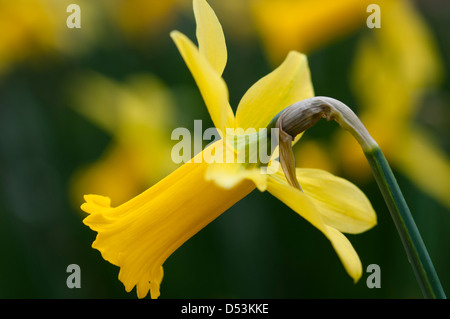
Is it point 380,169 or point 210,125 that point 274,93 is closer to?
point 380,169

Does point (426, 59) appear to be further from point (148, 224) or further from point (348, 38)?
point (148, 224)

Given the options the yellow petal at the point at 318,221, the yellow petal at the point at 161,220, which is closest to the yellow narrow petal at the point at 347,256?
the yellow petal at the point at 318,221

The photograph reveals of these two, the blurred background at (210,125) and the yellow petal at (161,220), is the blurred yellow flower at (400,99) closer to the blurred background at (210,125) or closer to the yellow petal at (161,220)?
the blurred background at (210,125)

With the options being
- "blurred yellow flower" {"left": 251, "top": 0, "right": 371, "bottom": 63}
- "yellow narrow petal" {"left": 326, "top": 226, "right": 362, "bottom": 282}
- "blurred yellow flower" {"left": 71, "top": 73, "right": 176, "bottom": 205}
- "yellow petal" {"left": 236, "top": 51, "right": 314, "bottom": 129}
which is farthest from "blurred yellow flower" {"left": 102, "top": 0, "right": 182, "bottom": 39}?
"yellow narrow petal" {"left": 326, "top": 226, "right": 362, "bottom": 282}

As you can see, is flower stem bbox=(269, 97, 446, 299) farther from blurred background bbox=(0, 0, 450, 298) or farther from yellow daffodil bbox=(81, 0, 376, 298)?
blurred background bbox=(0, 0, 450, 298)

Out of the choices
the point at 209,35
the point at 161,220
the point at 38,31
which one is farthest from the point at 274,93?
the point at 38,31
